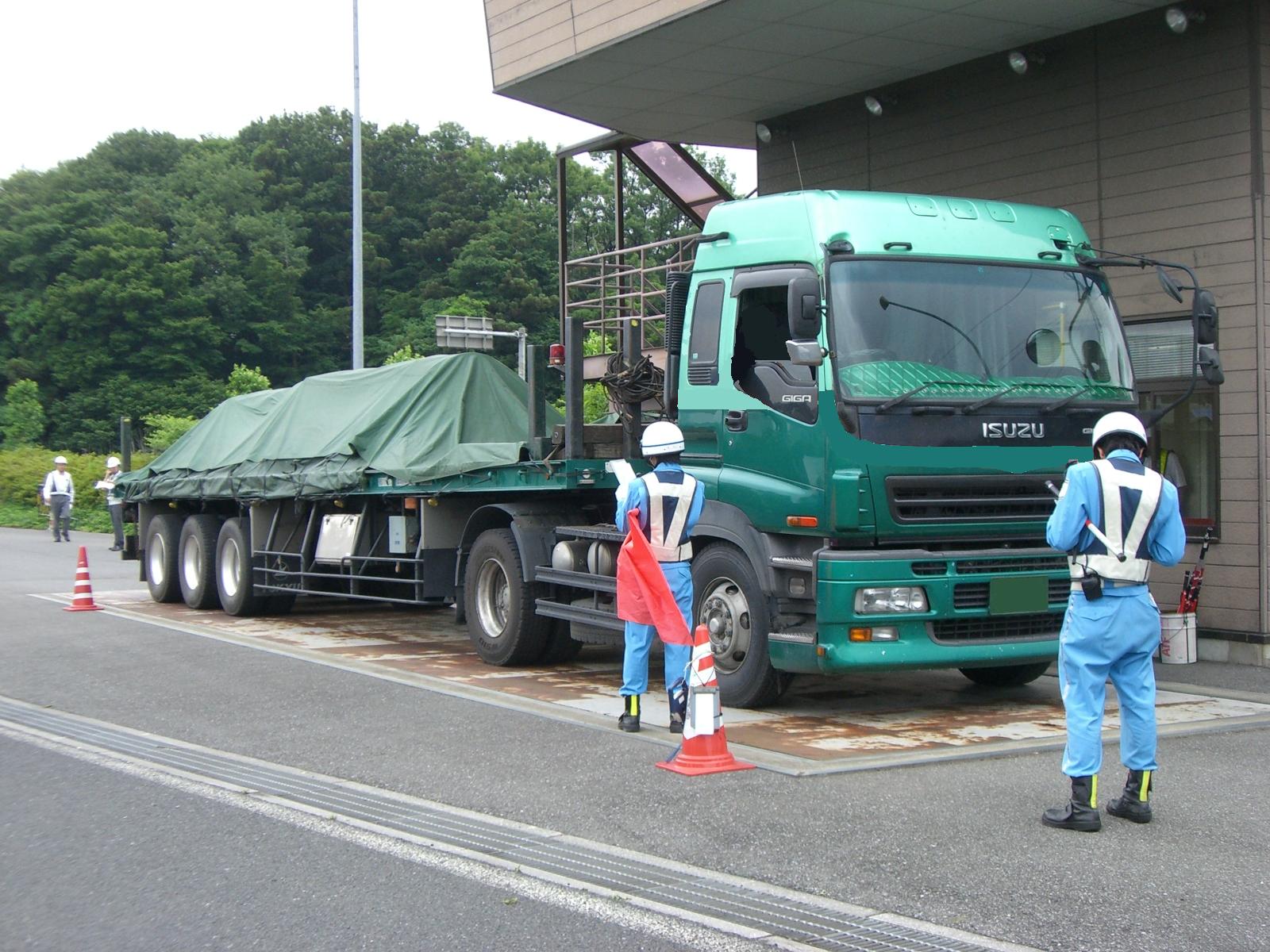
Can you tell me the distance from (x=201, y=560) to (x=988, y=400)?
11.4 metres

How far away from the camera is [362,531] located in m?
14.7

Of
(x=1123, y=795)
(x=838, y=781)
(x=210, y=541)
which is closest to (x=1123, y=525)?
(x=1123, y=795)

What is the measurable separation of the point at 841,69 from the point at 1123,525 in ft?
30.9

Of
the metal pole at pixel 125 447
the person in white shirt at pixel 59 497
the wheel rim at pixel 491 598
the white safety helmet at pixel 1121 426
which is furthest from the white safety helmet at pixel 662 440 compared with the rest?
the person in white shirt at pixel 59 497

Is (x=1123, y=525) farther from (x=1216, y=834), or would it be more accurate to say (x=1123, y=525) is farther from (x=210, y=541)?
(x=210, y=541)

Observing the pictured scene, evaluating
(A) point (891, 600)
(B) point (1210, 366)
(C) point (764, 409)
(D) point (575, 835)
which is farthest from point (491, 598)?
(B) point (1210, 366)

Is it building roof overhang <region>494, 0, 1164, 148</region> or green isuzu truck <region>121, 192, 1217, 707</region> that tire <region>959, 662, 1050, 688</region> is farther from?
building roof overhang <region>494, 0, 1164, 148</region>

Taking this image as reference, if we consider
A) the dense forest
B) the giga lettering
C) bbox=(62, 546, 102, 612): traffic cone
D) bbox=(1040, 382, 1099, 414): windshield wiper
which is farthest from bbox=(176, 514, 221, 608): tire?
the dense forest

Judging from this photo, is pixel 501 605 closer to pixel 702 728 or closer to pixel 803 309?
pixel 803 309

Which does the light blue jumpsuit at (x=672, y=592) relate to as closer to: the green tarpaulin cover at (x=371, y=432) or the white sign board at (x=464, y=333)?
the green tarpaulin cover at (x=371, y=432)

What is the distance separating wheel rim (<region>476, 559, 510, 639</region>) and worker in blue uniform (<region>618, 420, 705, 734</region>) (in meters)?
3.43

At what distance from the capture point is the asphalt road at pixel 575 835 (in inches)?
204

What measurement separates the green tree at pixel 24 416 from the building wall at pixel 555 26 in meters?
40.7

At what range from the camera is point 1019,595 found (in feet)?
30.2
